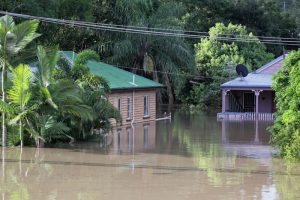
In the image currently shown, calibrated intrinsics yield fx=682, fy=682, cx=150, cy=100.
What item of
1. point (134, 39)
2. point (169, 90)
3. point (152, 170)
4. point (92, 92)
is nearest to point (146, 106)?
point (134, 39)

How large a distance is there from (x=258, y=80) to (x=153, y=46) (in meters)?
8.04

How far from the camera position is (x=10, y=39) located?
2461 cm

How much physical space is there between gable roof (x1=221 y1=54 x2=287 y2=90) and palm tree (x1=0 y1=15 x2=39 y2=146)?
2290 cm

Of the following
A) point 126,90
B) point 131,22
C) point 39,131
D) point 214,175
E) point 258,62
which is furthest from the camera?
point 258,62

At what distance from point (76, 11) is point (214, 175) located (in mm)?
27128

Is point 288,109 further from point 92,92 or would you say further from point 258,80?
point 258,80

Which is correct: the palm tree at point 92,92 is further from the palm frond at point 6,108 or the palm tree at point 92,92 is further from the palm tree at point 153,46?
the palm tree at point 153,46

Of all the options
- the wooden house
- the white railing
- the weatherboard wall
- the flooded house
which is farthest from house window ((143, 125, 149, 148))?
the flooded house

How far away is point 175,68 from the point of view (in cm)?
4903

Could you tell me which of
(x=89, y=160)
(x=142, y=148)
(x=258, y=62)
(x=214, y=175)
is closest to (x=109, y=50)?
(x=258, y=62)

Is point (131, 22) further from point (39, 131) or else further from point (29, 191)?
point (29, 191)

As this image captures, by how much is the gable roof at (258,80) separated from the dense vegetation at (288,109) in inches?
815

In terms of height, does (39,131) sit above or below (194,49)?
below

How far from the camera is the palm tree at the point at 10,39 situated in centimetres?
2470
